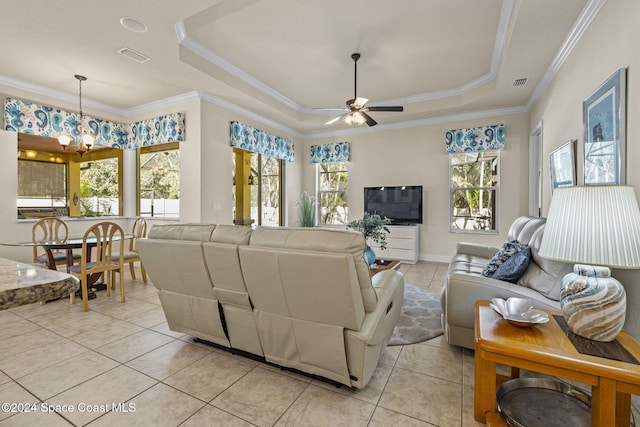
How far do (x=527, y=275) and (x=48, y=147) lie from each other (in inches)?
297

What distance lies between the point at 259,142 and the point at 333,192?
2120 millimetres

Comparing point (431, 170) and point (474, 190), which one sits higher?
point (431, 170)

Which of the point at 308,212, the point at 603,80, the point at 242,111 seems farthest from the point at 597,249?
the point at 308,212

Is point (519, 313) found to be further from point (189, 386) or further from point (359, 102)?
point (359, 102)

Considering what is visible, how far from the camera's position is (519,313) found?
5.54 ft

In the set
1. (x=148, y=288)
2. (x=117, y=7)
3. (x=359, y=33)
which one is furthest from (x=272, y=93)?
(x=148, y=288)

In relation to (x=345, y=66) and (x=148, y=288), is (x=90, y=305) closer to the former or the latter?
(x=148, y=288)

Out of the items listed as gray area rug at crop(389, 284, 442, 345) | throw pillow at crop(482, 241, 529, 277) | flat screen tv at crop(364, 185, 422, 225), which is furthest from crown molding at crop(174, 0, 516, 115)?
gray area rug at crop(389, 284, 442, 345)

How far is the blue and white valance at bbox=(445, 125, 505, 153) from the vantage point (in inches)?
205

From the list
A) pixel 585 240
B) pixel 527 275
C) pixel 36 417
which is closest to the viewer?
pixel 585 240

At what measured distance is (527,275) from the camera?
2.22 m

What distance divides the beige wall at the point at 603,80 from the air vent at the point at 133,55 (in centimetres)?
430

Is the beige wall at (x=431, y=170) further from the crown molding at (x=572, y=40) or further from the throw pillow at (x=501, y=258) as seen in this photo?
the throw pillow at (x=501, y=258)

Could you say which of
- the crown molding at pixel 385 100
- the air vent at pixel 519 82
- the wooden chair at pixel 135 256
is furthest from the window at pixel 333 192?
the wooden chair at pixel 135 256
